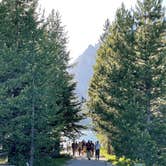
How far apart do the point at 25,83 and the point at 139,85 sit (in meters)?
9.71

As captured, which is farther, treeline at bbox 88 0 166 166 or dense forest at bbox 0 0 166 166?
treeline at bbox 88 0 166 166

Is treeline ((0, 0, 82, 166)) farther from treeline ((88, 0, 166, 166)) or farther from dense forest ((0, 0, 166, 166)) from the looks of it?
treeline ((88, 0, 166, 166))

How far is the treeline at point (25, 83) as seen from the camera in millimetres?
27344

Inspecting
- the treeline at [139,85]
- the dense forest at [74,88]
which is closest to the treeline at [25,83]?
the dense forest at [74,88]

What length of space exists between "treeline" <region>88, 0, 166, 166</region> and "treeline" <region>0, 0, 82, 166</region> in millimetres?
5872

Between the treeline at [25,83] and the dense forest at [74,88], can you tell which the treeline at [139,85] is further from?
the treeline at [25,83]

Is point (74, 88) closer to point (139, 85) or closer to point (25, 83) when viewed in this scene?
point (139, 85)

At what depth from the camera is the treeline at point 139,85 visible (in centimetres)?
3369

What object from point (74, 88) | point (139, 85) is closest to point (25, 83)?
point (139, 85)

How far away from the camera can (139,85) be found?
35.9 meters

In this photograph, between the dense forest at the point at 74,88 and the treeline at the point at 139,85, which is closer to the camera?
the dense forest at the point at 74,88

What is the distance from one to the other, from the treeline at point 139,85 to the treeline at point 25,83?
5.87 m

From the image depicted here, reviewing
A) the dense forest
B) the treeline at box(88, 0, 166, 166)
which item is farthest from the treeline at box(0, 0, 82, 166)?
the treeline at box(88, 0, 166, 166)

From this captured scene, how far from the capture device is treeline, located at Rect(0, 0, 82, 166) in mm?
27344
